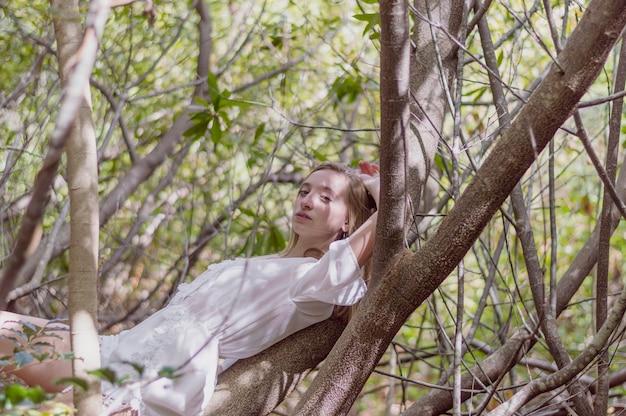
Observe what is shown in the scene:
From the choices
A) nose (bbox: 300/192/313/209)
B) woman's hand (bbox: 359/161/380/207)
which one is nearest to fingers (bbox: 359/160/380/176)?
woman's hand (bbox: 359/161/380/207)

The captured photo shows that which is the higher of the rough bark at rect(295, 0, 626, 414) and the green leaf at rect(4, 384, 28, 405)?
the rough bark at rect(295, 0, 626, 414)

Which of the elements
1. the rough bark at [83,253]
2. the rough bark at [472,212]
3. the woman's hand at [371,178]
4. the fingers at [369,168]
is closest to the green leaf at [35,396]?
the rough bark at [83,253]

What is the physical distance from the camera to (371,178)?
2201 mm

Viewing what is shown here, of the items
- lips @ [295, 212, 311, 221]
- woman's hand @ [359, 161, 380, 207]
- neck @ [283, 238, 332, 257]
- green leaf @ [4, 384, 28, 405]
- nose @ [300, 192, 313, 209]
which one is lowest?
green leaf @ [4, 384, 28, 405]

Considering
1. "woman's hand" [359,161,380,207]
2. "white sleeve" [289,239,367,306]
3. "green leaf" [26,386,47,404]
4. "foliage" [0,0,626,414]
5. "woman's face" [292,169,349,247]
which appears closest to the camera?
"green leaf" [26,386,47,404]

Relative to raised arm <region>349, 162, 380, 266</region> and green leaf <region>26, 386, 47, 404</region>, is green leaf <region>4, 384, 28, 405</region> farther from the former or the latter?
raised arm <region>349, 162, 380, 266</region>

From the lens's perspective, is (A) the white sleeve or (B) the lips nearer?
(A) the white sleeve

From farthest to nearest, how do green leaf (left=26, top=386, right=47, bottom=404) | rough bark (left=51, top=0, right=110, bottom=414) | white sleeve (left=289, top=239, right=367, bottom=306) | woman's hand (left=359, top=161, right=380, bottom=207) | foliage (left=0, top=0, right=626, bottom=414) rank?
foliage (left=0, top=0, right=626, bottom=414) → woman's hand (left=359, top=161, right=380, bottom=207) → white sleeve (left=289, top=239, right=367, bottom=306) → rough bark (left=51, top=0, right=110, bottom=414) → green leaf (left=26, top=386, right=47, bottom=404)

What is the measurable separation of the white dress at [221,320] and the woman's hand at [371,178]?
0.27 m

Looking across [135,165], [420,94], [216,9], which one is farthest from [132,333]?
[216,9]

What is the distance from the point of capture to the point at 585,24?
→ 1207 millimetres

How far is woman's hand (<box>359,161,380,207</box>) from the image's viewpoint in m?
2.13

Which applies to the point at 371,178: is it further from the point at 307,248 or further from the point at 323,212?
the point at 307,248

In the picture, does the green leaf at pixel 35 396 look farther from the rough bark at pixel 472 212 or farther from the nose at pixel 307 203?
the nose at pixel 307 203
